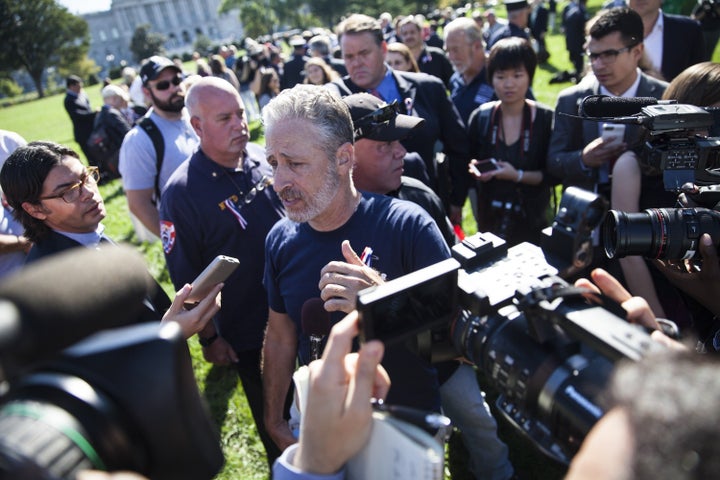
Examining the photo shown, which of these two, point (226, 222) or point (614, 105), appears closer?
point (614, 105)

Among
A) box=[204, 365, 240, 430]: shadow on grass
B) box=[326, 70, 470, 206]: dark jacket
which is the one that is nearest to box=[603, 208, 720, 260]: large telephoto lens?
box=[326, 70, 470, 206]: dark jacket

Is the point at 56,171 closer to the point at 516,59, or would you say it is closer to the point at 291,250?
the point at 291,250

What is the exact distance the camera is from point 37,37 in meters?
55.5

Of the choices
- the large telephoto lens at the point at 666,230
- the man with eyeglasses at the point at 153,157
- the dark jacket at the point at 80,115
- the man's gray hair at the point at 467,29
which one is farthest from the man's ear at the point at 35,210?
the dark jacket at the point at 80,115

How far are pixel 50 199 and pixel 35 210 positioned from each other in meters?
0.09

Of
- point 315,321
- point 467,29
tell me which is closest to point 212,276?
point 315,321

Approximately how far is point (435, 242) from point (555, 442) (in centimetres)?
96

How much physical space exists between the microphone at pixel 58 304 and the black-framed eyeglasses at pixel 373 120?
5.82 ft

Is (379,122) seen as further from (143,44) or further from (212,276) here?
(143,44)

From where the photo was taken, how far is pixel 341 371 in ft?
3.18

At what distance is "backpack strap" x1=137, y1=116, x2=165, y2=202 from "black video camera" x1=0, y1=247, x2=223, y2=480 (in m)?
3.07

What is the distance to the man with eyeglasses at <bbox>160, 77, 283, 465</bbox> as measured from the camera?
2.64 metres

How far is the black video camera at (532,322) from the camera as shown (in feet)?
3.18

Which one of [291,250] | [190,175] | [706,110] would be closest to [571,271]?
[291,250]
